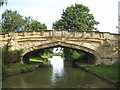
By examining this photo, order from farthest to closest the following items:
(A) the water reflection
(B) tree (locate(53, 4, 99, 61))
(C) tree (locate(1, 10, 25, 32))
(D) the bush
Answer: (C) tree (locate(1, 10, 25, 32))
(B) tree (locate(53, 4, 99, 61))
(D) the bush
(A) the water reflection

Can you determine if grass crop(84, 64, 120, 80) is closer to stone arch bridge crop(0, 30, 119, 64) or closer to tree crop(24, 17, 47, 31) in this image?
stone arch bridge crop(0, 30, 119, 64)

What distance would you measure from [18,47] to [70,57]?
15.1 m

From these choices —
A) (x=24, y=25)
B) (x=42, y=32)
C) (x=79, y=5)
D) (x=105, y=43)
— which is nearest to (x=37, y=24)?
(x=24, y=25)

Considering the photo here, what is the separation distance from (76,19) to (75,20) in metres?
0.58

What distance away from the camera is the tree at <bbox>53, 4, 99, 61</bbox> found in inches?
1237

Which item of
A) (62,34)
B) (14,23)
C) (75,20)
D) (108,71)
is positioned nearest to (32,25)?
(14,23)

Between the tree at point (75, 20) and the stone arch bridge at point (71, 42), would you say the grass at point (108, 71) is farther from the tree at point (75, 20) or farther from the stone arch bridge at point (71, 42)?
the tree at point (75, 20)

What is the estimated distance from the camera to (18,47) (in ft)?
55.2

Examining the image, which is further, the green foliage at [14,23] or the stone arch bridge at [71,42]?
the green foliage at [14,23]

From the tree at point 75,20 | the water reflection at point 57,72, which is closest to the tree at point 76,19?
the tree at point 75,20

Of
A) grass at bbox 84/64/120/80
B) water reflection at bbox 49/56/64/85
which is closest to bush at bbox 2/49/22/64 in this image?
water reflection at bbox 49/56/64/85

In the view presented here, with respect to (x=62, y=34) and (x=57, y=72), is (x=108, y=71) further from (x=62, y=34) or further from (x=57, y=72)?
(x=62, y=34)

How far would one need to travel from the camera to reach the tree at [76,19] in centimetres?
Result: 3180

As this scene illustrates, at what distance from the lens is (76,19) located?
31891mm
